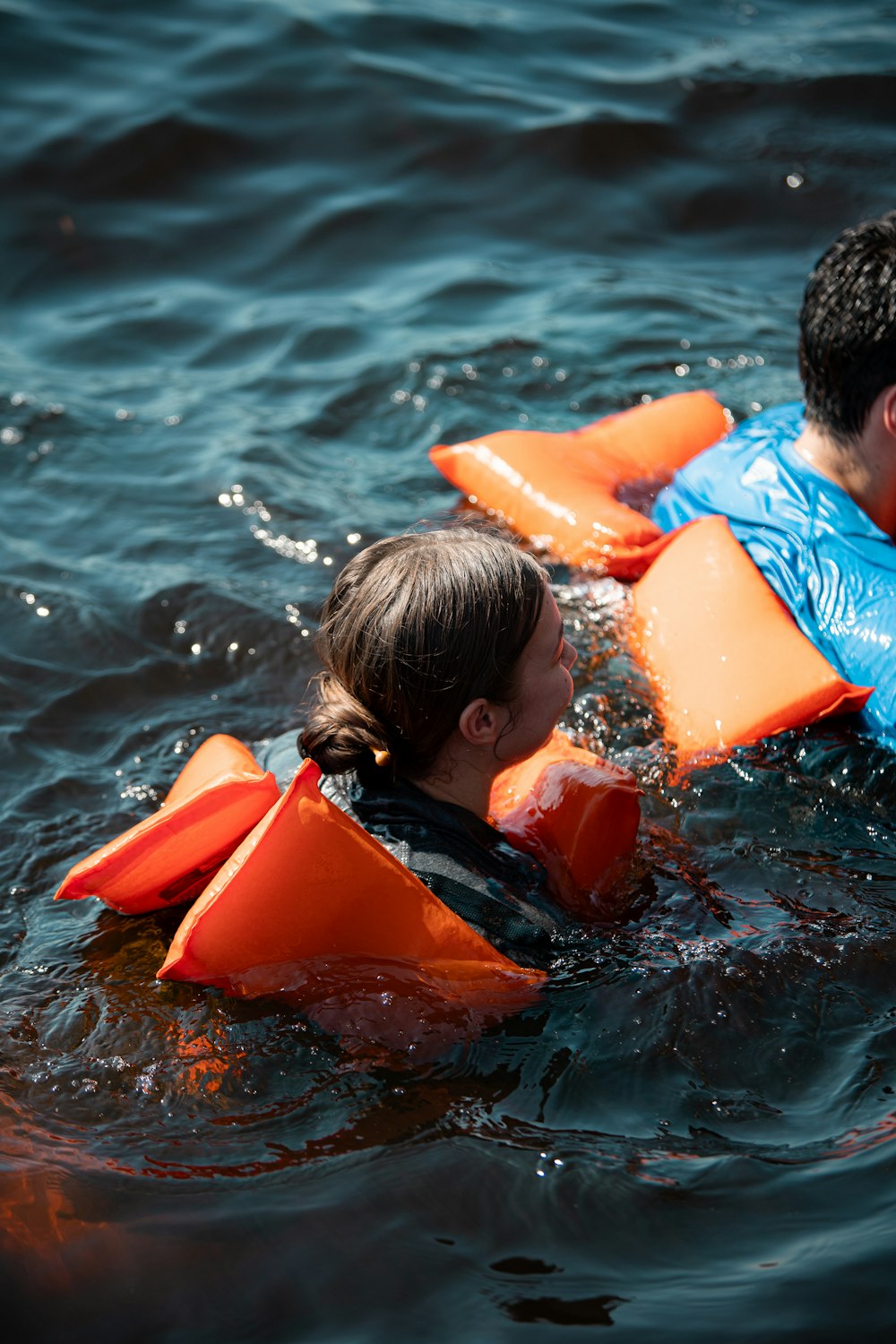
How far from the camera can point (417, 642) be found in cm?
268

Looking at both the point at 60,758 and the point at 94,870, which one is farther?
the point at 60,758

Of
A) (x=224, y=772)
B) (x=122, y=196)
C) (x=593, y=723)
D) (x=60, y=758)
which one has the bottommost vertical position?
(x=60, y=758)

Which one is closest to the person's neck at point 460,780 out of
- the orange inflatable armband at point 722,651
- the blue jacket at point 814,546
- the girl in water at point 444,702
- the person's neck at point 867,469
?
the girl in water at point 444,702

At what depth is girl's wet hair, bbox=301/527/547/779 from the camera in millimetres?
2686

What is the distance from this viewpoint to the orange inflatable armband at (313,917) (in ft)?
8.63

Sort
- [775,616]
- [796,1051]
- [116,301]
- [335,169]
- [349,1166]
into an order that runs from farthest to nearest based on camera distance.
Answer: [335,169] → [116,301] → [775,616] → [796,1051] → [349,1166]

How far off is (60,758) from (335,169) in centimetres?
537

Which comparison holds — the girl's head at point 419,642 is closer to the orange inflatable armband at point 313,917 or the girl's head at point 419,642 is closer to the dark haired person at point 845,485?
the orange inflatable armband at point 313,917

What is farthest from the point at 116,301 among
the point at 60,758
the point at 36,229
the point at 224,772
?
the point at 224,772

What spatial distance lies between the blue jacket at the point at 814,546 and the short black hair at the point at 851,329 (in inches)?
7.7

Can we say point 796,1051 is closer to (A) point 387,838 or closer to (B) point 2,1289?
(A) point 387,838

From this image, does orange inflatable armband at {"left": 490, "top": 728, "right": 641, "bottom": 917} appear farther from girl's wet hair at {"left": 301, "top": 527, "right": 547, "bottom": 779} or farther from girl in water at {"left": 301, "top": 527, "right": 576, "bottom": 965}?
girl's wet hair at {"left": 301, "top": 527, "right": 547, "bottom": 779}

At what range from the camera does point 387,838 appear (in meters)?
2.80

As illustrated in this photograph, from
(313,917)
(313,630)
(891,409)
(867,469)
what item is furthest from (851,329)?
(313,917)
